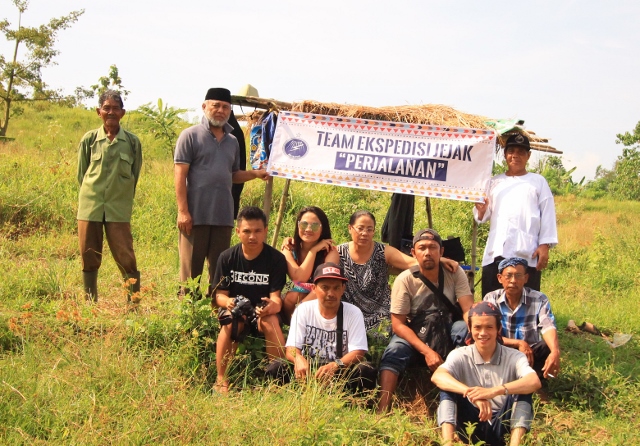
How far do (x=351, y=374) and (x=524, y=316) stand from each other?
147 cm

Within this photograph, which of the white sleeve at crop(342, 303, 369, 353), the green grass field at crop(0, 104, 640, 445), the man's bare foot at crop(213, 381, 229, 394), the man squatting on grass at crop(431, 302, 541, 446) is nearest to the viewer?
the green grass field at crop(0, 104, 640, 445)

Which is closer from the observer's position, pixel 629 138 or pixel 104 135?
pixel 104 135

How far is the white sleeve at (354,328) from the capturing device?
484cm

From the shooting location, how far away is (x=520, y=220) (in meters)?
5.42

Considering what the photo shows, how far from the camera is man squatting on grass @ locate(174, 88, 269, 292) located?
5641mm

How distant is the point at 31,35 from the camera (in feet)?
47.6

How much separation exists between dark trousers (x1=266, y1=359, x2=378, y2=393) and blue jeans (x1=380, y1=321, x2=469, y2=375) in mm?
148

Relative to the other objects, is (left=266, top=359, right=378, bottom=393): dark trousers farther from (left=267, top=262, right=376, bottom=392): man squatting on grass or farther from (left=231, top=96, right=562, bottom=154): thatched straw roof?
(left=231, top=96, right=562, bottom=154): thatched straw roof

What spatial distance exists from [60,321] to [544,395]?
3.98m

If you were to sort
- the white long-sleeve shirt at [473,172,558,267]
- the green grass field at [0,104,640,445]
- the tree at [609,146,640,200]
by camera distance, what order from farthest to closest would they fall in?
the tree at [609,146,640,200] → the white long-sleeve shirt at [473,172,558,267] → the green grass field at [0,104,640,445]

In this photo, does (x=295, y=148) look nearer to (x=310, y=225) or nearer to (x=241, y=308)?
(x=310, y=225)

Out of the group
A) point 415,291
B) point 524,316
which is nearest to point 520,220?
point 524,316

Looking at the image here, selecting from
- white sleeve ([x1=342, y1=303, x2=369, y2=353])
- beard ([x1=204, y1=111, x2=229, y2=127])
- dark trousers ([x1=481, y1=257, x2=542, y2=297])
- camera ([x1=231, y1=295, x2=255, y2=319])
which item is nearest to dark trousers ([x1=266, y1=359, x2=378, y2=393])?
white sleeve ([x1=342, y1=303, x2=369, y2=353])

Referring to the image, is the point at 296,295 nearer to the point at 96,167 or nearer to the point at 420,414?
the point at 420,414
